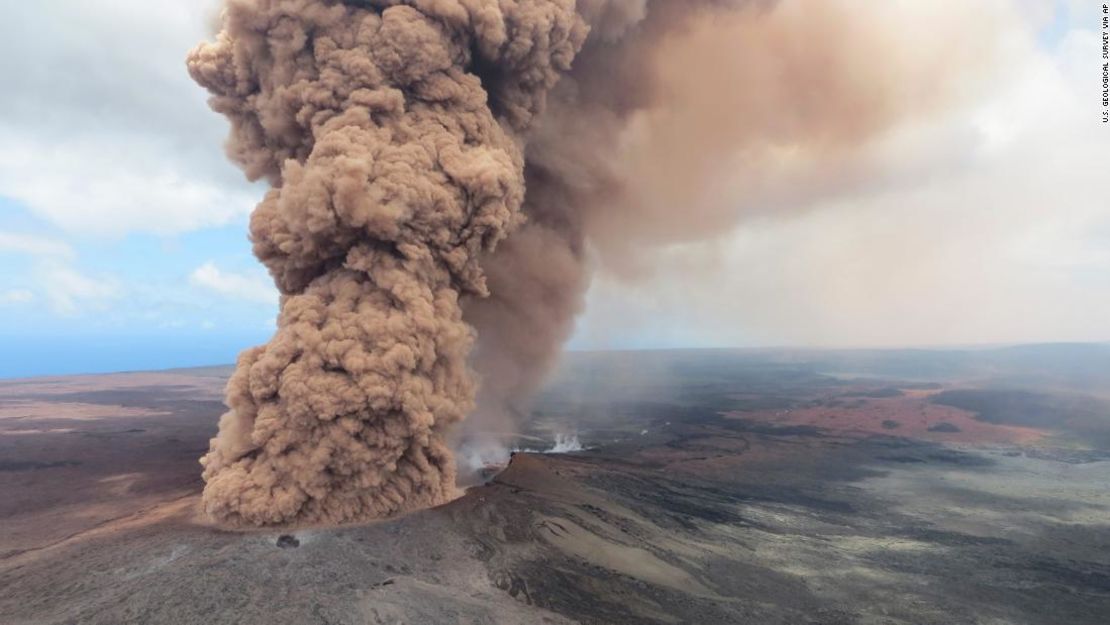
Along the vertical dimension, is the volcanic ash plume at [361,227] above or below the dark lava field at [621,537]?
above

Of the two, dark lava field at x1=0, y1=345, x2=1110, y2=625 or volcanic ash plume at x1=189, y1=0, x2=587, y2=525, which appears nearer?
dark lava field at x1=0, y1=345, x2=1110, y2=625

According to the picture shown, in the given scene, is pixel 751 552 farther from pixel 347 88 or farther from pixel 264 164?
pixel 264 164

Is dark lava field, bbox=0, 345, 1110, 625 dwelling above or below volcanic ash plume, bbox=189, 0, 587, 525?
below

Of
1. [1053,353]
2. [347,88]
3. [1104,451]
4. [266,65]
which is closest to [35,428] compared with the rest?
[266,65]

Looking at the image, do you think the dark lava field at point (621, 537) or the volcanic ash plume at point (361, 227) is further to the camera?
the volcanic ash plume at point (361, 227)
